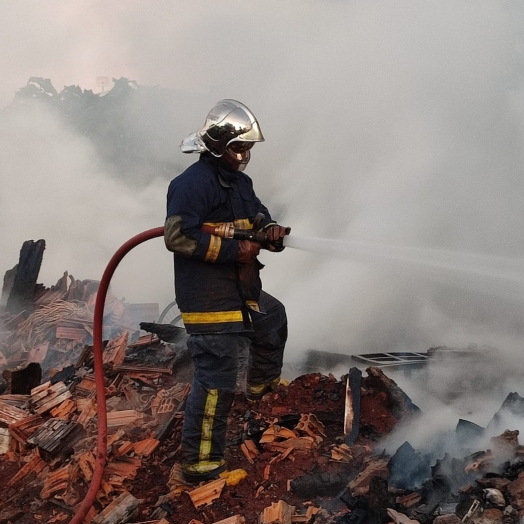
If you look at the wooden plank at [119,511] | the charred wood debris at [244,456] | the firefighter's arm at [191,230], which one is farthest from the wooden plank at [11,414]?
the firefighter's arm at [191,230]

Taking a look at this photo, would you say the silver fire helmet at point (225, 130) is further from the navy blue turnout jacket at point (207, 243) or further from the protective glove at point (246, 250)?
the protective glove at point (246, 250)

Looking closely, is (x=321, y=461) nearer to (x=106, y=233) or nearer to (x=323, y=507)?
(x=323, y=507)

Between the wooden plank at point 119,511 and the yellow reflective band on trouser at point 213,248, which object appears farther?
the yellow reflective band on trouser at point 213,248

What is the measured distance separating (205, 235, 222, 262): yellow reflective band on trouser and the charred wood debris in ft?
4.67

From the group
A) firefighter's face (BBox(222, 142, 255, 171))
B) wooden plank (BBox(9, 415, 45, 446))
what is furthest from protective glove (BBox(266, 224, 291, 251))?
wooden plank (BBox(9, 415, 45, 446))

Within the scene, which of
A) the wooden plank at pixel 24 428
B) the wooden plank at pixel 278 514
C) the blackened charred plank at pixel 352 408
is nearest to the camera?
the wooden plank at pixel 278 514

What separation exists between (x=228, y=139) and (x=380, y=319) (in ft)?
15.1

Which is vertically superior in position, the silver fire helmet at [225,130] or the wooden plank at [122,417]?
the silver fire helmet at [225,130]

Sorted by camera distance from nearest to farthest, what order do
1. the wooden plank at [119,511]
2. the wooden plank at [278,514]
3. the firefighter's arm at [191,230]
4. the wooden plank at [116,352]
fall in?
1. the wooden plank at [278,514]
2. the wooden plank at [119,511]
3. the firefighter's arm at [191,230]
4. the wooden plank at [116,352]

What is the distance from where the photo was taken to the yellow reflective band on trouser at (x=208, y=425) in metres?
3.66

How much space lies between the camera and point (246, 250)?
3.70 meters

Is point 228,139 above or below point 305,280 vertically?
below

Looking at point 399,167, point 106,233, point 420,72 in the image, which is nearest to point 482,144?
point 399,167

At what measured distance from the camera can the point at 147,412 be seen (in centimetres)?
495
